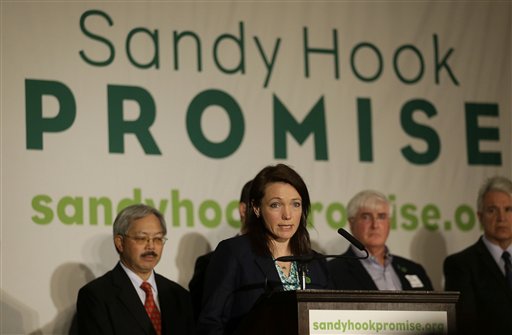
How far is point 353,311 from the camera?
3.22m

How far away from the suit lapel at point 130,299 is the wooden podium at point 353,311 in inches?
62.9

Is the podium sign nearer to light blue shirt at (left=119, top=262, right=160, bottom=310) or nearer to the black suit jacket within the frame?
light blue shirt at (left=119, top=262, right=160, bottom=310)

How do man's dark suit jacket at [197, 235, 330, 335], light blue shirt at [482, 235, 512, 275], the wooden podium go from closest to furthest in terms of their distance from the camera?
1. the wooden podium
2. man's dark suit jacket at [197, 235, 330, 335]
3. light blue shirt at [482, 235, 512, 275]

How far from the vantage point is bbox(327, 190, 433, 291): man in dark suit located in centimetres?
549

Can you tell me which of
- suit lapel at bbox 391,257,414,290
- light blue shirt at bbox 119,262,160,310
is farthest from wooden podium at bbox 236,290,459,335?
suit lapel at bbox 391,257,414,290

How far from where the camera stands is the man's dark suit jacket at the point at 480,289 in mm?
5520

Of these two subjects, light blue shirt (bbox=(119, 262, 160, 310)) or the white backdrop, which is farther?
the white backdrop

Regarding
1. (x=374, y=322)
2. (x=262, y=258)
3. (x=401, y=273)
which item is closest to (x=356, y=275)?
(x=401, y=273)

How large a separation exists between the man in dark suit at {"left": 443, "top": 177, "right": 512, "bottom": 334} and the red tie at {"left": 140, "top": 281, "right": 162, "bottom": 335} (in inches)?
72.5

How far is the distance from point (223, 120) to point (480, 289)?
6.61ft

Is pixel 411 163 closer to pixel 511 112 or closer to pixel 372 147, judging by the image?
pixel 372 147

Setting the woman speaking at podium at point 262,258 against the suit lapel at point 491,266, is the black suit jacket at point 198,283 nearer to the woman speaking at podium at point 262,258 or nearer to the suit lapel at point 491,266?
the woman speaking at podium at point 262,258

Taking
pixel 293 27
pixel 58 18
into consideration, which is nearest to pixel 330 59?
pixel 293 27

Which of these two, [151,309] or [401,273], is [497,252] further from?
[151,309]
